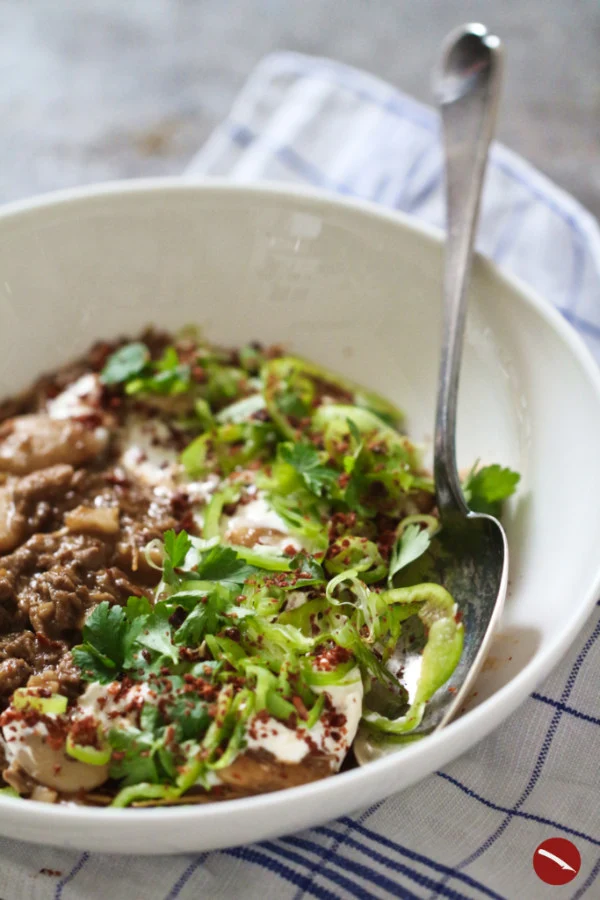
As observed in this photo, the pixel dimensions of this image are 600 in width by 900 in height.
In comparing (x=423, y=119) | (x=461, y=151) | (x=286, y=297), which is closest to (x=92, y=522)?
(x=286, y=297)

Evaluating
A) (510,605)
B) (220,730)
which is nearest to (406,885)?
(220,730)

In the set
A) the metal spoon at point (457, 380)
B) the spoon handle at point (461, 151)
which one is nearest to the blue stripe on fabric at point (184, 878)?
the metal spoon at point (457, 380)

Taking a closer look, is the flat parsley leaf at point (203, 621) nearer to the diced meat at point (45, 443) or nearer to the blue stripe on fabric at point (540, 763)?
→ the blue stripe on fabric at point (540, 763)

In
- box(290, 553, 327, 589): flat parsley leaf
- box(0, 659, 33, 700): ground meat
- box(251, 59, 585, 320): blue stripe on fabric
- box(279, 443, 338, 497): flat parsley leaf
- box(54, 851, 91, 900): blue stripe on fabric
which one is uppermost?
box(251, 59, 585, 320): blue stripe on fabric

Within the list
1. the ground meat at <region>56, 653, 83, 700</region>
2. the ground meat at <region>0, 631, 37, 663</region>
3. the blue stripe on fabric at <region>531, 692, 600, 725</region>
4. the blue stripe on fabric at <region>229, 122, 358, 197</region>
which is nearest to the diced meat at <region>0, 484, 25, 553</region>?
the ground meat at <region>0, 631, 37, 663</region>

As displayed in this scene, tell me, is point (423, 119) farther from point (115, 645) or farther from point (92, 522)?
point (115, 645)

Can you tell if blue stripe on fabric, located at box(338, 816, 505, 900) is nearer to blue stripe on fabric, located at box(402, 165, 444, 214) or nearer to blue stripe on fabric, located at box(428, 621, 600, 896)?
blue stripe on fabric, located at box(428, 621, 600, 896)

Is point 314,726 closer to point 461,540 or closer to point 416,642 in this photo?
point 416,642
